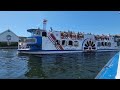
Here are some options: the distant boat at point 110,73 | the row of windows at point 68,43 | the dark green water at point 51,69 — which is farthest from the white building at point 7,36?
the distant boat at point 110,73

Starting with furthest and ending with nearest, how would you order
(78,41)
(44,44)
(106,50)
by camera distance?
(106,50) → (78,41) → (44,44)

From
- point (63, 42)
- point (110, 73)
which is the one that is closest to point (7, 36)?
point (63, 42)

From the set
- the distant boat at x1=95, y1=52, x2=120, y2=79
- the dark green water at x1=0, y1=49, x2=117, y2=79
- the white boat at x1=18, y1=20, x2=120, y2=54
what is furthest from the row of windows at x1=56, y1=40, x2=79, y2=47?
the distant boat at x1=95, y1=52, x2=120, y2=79

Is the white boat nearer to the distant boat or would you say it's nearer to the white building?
the white building

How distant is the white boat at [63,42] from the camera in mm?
9736

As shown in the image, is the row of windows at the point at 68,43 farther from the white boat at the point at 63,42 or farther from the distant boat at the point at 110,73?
the distant boat at the point at 110,73

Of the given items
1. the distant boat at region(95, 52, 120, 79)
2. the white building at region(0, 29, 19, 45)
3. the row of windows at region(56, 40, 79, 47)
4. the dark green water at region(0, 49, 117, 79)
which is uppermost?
the white building at region(0, 29, 19, 45)

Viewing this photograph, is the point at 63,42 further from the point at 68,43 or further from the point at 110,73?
the point at 110,73

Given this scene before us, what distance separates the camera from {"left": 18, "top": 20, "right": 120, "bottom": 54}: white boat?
31.9 ft

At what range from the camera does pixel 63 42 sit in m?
10.5
